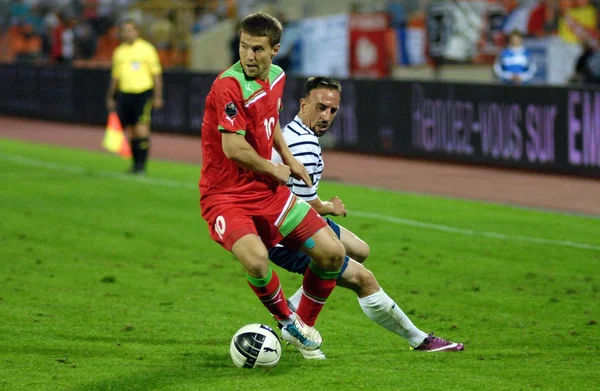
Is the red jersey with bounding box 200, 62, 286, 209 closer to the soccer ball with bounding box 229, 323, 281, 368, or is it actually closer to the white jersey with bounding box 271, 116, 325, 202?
the white jersey with bounding box 271, 116, 325, 202

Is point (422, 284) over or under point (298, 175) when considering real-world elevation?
under

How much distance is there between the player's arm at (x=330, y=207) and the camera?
6.37m

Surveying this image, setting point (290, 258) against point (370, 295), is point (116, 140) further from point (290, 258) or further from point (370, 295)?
point (370, 295)

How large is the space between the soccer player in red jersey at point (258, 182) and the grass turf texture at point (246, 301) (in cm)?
54

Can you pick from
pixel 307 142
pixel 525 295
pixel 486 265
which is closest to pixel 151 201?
pixel 486 265

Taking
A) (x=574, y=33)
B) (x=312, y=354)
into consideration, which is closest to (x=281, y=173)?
(x=312, y=354)

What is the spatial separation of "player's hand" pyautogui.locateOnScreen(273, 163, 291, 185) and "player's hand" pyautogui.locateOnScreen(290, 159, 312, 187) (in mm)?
190

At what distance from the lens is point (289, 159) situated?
624 cm

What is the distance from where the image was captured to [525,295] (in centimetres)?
880

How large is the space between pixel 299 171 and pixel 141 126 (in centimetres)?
1097

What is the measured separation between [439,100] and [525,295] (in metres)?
10.5

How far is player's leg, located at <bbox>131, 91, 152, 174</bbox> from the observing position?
661 inches

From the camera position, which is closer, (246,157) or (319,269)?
(246,157)

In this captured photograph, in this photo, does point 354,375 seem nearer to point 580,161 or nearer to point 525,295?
point 525,295
